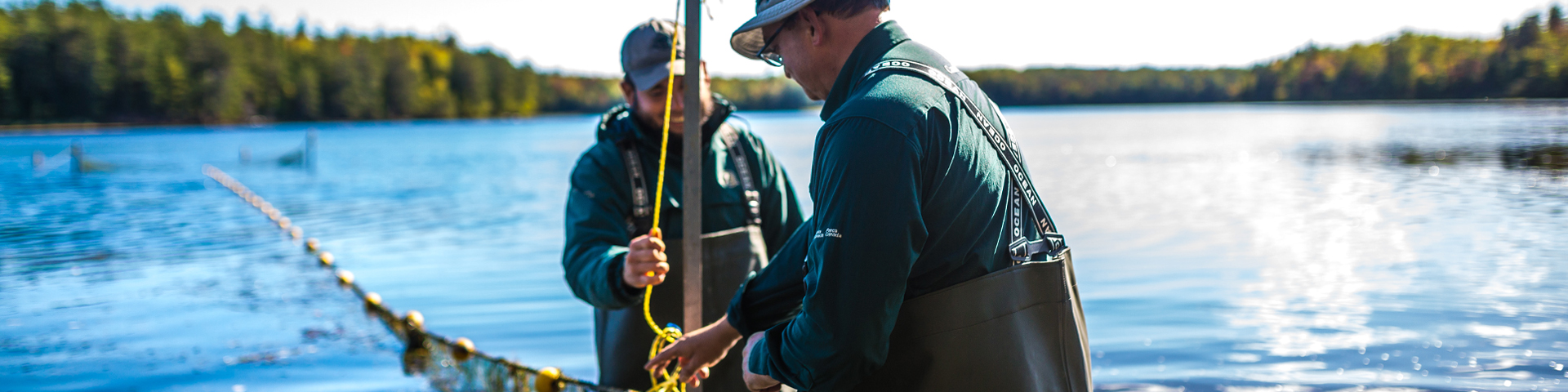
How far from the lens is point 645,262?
2580 millimetres

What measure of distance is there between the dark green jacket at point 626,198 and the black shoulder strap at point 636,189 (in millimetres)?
14

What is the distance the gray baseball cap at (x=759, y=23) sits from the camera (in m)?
1.85

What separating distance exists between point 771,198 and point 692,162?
916 mm

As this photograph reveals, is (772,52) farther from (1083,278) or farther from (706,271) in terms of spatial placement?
(1083,278)

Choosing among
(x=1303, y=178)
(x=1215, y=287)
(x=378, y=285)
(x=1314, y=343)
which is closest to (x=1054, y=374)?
(x=1314, y=343)

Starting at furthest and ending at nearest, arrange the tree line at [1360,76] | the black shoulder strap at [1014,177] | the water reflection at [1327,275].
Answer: the tree line at [1360,76] → the water reflection at [1327,275] → the black shoulder strap at [1014,177]

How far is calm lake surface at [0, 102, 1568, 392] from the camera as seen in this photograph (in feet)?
25.6

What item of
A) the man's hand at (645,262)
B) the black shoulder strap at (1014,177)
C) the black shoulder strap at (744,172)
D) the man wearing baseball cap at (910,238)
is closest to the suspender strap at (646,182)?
the black shoulder strap at (744,172)

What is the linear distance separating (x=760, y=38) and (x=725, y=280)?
127cm

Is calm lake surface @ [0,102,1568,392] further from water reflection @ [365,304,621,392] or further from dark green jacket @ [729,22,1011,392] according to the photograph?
dark green jacket @ [729,22,1011,392]

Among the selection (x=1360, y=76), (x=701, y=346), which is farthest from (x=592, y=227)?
(x=1360, y=76)

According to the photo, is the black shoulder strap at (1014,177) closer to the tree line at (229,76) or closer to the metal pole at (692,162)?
the metal pole at (692,162)

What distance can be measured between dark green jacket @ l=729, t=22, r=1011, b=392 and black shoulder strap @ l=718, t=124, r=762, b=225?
1399 millimetres

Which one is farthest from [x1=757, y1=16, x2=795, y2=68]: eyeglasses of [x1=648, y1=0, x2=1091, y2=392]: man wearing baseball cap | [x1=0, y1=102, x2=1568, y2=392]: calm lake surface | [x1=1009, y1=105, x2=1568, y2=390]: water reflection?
[x1=1009, y1=105, x2=1568, y2=390]: water reflection
